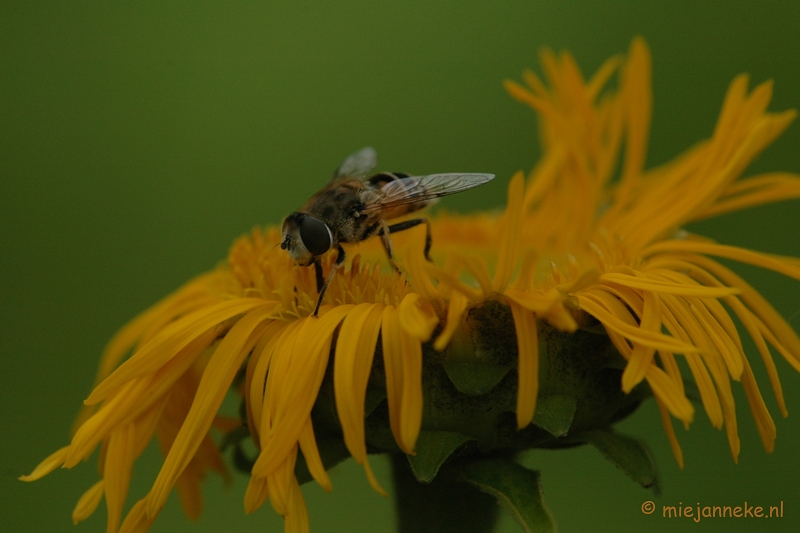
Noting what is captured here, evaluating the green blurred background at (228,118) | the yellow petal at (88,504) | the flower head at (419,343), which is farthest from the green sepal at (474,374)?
the green blurred background at (228,118)

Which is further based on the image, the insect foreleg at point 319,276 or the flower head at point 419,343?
the insect foreleg at point 319,276

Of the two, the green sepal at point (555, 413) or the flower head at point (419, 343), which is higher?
the flower head at point (419, 343)

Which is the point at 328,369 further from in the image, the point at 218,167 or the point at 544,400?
the point at 218,167

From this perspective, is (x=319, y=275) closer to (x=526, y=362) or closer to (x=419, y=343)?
(x=419, y=343)

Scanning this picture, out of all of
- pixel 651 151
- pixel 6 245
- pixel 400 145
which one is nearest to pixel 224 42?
pixel 400 145

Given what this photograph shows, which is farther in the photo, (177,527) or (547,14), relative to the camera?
(547,14)

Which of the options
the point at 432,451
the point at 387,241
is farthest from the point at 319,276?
the point at 432,451

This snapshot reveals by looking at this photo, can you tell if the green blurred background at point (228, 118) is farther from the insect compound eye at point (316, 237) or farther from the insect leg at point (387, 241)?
the insect compound eye at point (316, 237)
